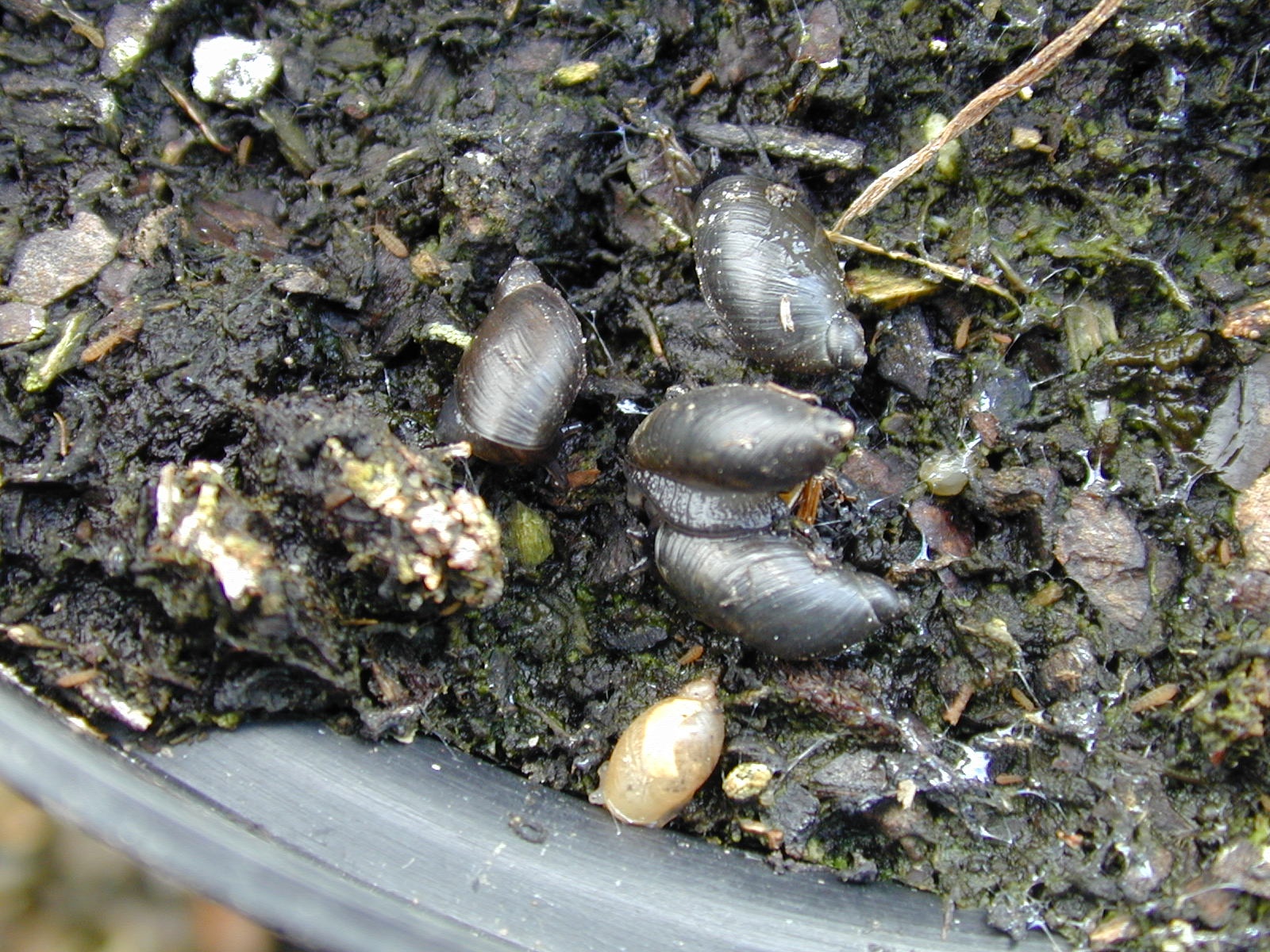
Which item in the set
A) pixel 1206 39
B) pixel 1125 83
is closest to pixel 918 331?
pixel 1125 83

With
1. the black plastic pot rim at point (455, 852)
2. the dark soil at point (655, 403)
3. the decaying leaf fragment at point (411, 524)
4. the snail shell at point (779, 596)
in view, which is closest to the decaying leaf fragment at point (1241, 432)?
the dark soil at point (655, 403)

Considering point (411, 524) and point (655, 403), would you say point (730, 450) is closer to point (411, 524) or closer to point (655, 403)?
point (655, 403)

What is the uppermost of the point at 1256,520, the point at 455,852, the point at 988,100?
the point at 988,100

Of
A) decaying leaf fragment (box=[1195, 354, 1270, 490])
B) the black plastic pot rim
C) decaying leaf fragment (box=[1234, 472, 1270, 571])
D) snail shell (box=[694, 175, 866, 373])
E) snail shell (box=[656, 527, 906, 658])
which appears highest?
snail shell (box=[694, 175, 866, 373])

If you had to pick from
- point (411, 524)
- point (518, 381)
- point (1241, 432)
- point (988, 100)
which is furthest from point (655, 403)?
point (1241, 432)

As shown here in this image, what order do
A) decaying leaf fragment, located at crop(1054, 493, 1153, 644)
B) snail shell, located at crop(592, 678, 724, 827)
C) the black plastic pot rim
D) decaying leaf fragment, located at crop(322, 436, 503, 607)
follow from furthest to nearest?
1. decaying leaf fragment, located at crop(1054, 493, 1153, 644)
2. snail shell, located at crop(592, 678, 724, 827)
3. decaying leaf fragment, located at crop(322, 436, 503, 607)
4. the black plastic pot rim

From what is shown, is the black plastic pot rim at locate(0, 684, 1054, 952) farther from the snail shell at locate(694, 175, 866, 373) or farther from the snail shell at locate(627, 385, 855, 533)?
the snail shell at locate(694, 175, 866, 373)

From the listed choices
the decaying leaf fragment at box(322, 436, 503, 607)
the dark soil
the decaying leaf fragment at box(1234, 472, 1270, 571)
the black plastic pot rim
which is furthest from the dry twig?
the black plastic pot rim

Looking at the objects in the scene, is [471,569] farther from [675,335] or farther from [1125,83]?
[1125,83]
